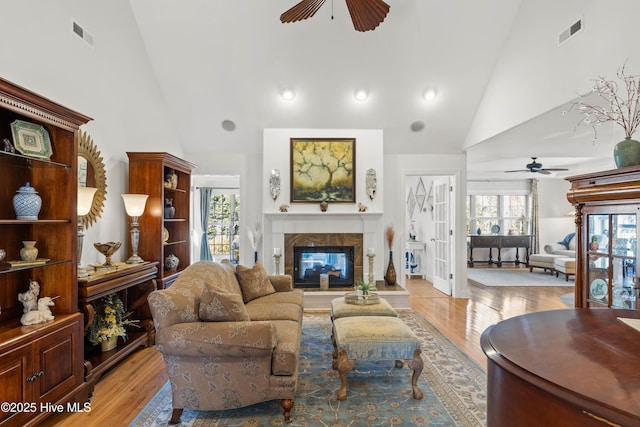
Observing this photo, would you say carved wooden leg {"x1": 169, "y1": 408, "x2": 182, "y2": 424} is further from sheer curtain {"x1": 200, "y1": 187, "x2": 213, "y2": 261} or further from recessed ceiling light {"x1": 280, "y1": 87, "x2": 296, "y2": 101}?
sheer curtain {"x1": 200, "y1": 187, "x2": 213, "y2": 261}

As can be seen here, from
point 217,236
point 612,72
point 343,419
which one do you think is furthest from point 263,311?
point 217,236

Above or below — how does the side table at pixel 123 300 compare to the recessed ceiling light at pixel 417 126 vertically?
below

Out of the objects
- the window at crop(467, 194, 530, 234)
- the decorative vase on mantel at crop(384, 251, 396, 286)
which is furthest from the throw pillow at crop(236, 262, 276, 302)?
the window at crop(467, 194, 530, 234)

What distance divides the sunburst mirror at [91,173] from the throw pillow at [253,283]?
5.06 feet

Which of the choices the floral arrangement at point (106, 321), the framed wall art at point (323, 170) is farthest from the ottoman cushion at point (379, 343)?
the framed wall art at point (323, 170)

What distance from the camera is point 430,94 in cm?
509

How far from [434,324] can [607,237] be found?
7.97 feet

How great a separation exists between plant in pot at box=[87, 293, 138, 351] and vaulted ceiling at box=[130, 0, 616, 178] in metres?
3.05

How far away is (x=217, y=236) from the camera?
29.2 ft

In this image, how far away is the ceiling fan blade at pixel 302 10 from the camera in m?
3.04

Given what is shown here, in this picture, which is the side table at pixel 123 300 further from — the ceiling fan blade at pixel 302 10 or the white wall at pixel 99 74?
the ceiling fan blade at pixel 302 10

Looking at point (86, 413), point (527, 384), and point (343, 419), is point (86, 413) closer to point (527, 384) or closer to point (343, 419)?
point (343, 419)

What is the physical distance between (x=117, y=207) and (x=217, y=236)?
16.5 ft

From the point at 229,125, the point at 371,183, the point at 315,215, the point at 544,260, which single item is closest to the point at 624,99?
the point at 371,183
